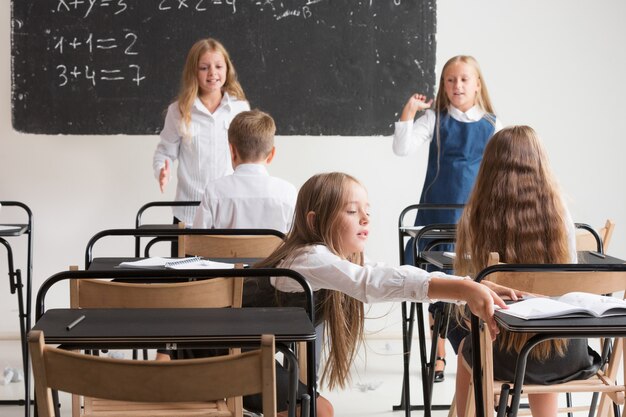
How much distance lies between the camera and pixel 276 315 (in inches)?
80.4

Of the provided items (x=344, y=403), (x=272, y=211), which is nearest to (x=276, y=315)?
(x=272, y=211)

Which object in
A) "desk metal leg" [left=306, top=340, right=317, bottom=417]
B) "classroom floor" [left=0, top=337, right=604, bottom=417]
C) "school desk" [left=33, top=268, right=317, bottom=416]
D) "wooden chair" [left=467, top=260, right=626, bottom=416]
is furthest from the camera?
"classroom floor" [left=0, top=337, right=604, bottom=417]

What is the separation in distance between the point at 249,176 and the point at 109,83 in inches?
71.2

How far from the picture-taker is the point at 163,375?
1.55 m

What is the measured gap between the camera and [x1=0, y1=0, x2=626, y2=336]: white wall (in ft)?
17.4

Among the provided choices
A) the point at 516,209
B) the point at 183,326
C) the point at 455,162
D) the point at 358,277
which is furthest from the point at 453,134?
the point at 183,326

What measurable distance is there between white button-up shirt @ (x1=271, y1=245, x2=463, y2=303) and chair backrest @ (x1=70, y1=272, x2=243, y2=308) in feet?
0.69

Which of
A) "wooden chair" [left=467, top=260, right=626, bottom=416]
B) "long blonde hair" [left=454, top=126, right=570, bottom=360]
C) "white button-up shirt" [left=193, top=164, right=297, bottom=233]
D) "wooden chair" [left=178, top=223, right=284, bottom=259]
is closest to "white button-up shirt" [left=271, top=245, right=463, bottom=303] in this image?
"wooden chair" [left=467, top=260, right=626, bottom=416]

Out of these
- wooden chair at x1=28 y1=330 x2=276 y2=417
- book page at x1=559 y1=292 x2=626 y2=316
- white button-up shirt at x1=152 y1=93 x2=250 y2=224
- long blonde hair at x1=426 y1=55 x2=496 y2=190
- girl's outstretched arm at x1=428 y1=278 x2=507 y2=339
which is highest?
long blonde hair at x1=426 y1=55 x2=496 y2=190

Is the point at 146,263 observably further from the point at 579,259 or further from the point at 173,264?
the point at 579,259

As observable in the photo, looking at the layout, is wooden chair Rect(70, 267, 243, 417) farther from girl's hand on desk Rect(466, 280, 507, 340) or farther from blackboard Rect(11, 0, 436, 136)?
blackboard Rect(11, 0, 436, 136)

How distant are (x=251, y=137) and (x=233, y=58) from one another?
1.63 m

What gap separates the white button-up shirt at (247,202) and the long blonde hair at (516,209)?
3.50 feet

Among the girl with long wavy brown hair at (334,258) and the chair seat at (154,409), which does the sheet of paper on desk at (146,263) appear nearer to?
the girl with long wavy brown hair at (334,258)
